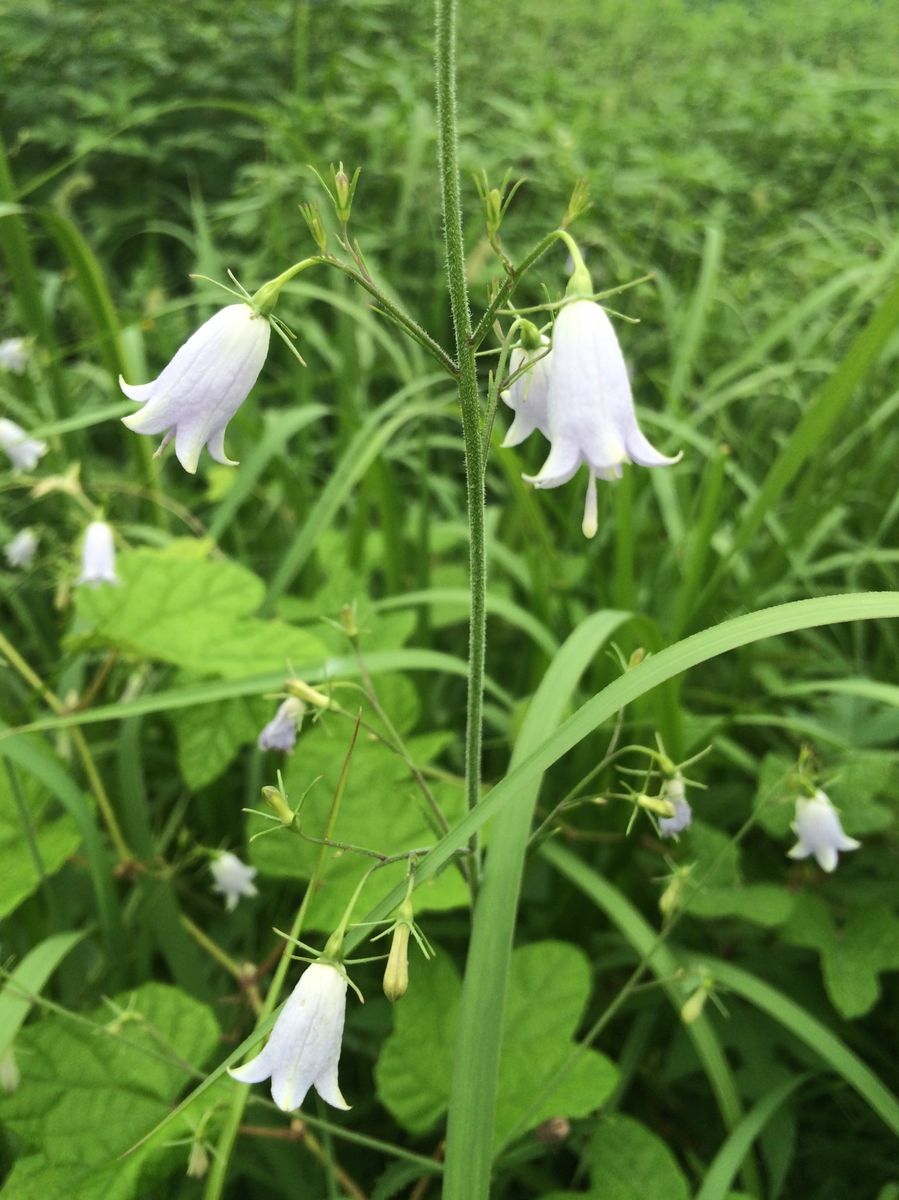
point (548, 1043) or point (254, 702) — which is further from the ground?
point (254, 702)

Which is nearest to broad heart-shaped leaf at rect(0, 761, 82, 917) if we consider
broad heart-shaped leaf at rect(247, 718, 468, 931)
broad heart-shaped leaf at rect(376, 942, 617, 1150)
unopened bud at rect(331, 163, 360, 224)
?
broad heart-shaped leaf at rect(247, 718, 468, 931)

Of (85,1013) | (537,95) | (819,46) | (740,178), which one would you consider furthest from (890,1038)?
(819,46)

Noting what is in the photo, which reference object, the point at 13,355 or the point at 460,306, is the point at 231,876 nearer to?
the point at 460,306

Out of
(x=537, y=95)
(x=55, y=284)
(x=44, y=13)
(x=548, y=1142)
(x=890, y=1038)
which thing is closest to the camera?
(x=548, y=1142)

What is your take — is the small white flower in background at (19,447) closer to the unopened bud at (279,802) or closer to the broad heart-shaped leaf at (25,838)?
the broad heart-shaped leaf at (25,838)

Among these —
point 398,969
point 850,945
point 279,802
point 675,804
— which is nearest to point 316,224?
point 279,802

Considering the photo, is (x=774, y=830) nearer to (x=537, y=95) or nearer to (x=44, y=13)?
(x=537, y=95)
